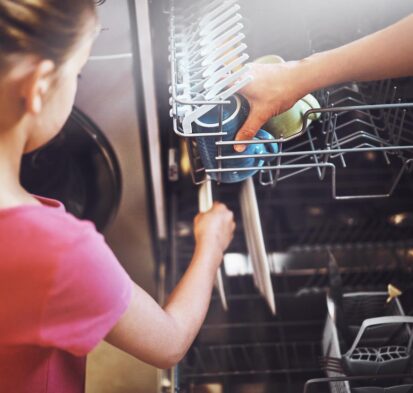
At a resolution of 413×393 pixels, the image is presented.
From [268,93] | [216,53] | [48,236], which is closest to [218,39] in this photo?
[216,53]

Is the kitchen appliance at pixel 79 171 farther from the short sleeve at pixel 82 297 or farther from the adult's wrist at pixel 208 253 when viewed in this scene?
the short sleeve at pixel 82 297

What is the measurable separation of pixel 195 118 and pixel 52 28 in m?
0.25

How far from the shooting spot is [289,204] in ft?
4.44

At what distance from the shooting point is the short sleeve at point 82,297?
2.18 feet

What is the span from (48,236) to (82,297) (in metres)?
0.08

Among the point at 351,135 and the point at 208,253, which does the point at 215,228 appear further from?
the point at 351,135

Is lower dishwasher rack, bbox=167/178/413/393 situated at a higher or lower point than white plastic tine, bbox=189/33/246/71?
lower

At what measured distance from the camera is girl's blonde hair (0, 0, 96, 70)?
0.61 meters

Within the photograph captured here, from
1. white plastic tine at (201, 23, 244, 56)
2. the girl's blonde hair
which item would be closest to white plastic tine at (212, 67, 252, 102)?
white plastic tine at (201, 23, 244, 56)

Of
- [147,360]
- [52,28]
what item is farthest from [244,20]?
[147,360]

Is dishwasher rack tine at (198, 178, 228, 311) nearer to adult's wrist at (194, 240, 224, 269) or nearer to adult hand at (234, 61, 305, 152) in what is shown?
adult's wrist at (194, 240, 224, 269)

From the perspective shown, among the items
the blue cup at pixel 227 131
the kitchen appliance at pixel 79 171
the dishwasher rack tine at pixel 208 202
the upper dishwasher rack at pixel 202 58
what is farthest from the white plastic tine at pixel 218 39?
the kitchen appliance at pixel 79 171

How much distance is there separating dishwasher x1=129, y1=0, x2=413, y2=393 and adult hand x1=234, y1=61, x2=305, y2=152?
3 centimetres

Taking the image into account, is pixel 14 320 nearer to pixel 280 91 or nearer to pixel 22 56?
pixel 22 56
